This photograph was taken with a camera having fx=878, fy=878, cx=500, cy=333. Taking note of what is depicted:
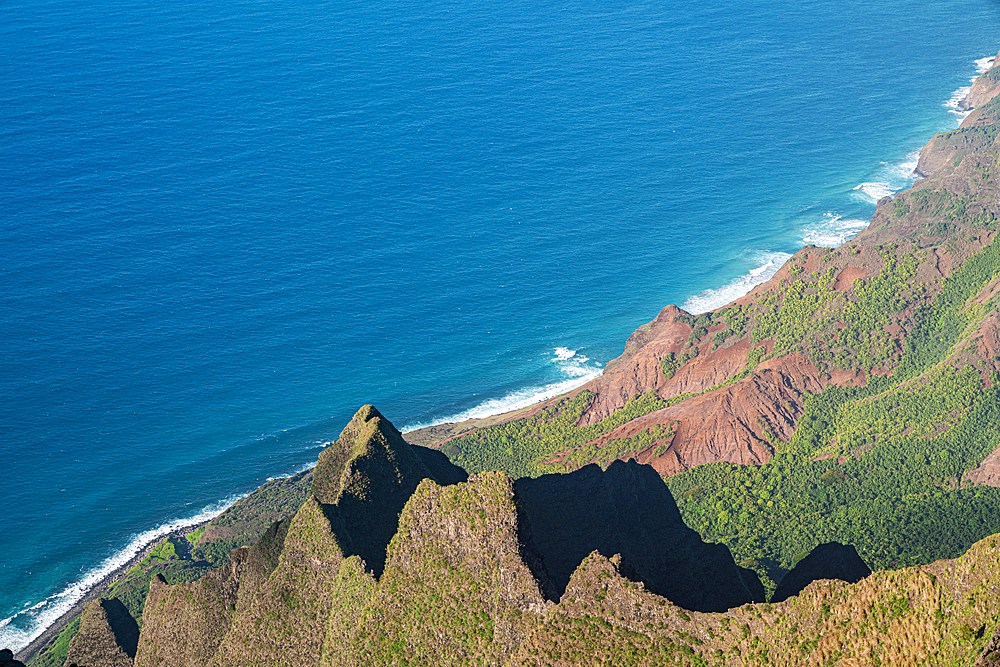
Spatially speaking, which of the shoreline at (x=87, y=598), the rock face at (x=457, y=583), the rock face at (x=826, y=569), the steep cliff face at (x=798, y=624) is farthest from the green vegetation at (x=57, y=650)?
the rock face at (x=826, y=569)

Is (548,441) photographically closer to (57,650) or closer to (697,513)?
(697,513)

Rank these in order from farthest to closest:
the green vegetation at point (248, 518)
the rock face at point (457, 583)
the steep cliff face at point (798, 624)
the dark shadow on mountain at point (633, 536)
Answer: the green vegetation at point (248, 518) < the dark shadow on mountain at point (633, 536) < the rock face at point (457, 583) < the steep cliff face at point (798, 624)

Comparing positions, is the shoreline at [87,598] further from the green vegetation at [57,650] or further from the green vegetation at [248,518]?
the green vegetation at [248,518]

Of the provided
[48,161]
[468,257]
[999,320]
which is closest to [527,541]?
[999,320]

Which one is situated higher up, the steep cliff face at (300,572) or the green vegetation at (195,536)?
the green vegetation at (195,536)

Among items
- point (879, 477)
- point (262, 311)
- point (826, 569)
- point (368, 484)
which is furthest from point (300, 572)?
point (262, 311)
